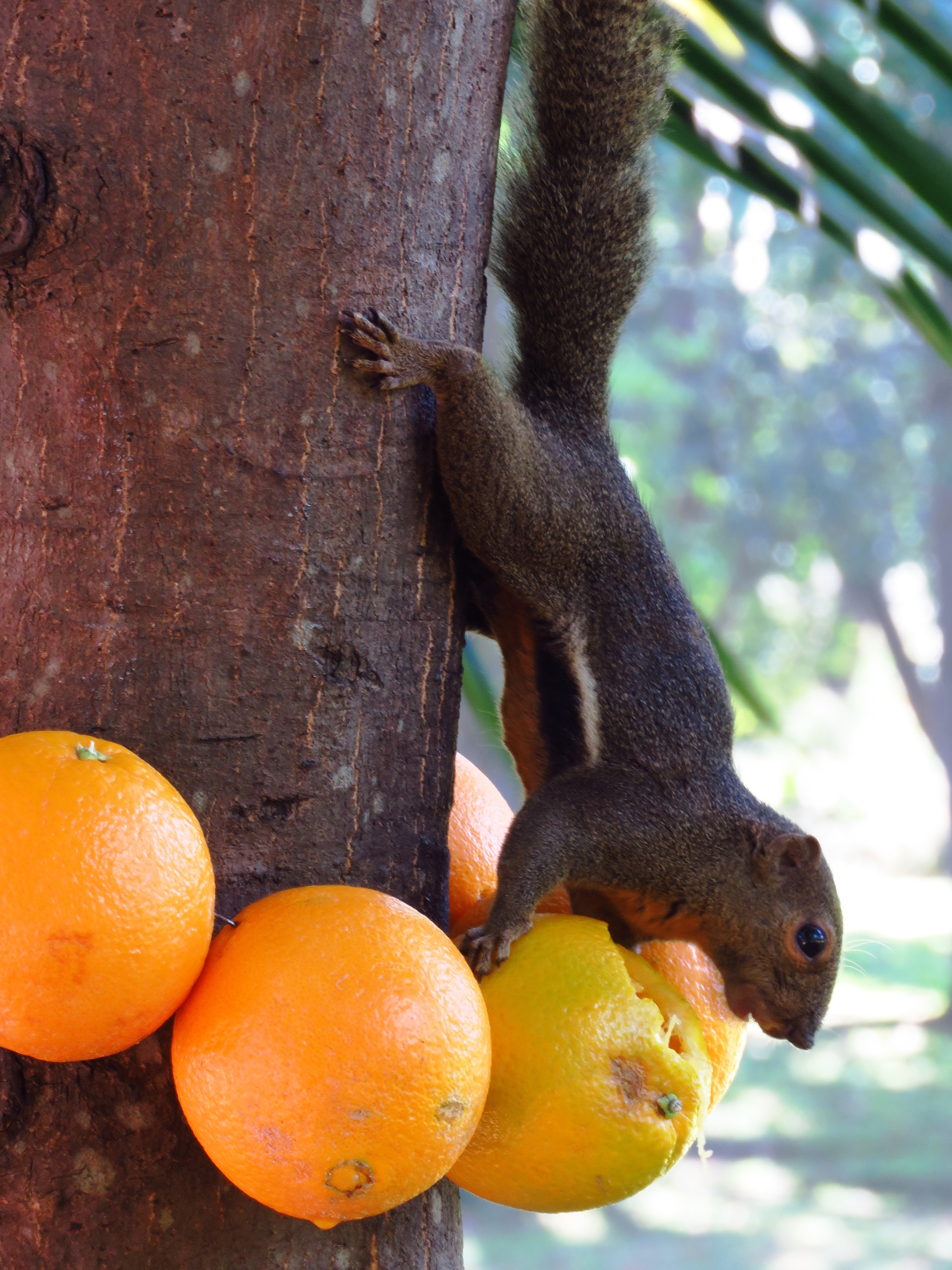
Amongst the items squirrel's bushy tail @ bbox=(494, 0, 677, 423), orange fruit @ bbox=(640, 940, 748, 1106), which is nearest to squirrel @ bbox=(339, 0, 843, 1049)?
squirrel's bushy tail @ bbox=(494, 0, 677, 423)

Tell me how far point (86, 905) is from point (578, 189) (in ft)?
3.10

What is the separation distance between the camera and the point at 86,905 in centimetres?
66

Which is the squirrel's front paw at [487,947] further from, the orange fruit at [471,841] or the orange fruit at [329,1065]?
the orange fruit at [329,1065]

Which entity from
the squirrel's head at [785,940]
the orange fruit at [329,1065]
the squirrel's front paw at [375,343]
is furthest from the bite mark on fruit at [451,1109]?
the squirrel's head at [785,940]

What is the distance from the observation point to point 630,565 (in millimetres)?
1247

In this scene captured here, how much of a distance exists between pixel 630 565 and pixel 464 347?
1.11 feet

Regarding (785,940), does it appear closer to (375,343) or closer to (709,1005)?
(709,1005)

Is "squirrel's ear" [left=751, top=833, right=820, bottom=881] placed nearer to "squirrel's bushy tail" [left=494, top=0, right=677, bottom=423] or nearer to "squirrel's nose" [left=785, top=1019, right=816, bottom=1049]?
"squirrel's nose" [left=785, top=1019, right=816, bottom=1049]

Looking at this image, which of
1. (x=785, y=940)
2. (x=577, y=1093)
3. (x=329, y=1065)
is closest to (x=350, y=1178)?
(x=329, y=1065)

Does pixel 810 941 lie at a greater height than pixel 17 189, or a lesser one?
lesser

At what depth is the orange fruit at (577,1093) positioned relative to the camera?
2.71ft

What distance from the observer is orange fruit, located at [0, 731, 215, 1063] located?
657 millimetres

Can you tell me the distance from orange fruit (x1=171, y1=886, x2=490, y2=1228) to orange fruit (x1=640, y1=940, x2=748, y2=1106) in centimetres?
36

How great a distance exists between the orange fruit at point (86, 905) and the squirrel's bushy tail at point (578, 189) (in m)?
0.72
